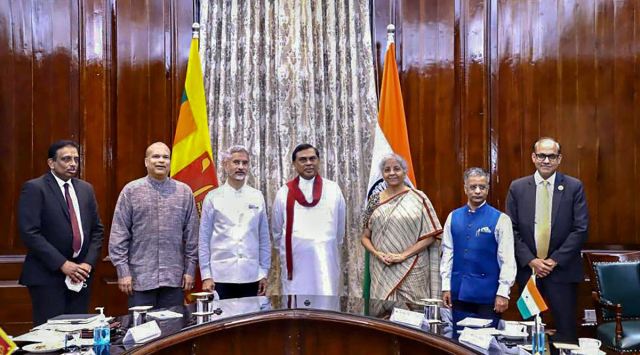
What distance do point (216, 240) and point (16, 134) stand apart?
6.17ft

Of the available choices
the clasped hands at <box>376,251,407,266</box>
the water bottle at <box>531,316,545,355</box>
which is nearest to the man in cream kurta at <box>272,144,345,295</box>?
the clasped hands at <box>376,251,407,266</box>

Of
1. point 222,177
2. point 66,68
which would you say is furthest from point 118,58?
point 222,177

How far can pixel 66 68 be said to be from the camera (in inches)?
170

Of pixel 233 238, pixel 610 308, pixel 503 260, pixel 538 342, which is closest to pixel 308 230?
pixel 233 238

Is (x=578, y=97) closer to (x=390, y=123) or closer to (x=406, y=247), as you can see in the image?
(x=390, y=123)

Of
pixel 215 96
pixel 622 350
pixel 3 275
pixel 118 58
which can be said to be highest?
pixel 118 58

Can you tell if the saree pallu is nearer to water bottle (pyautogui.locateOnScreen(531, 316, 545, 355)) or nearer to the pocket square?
the pocket square

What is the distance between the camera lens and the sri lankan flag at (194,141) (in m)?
4.12

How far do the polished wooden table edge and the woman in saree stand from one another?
3.82ft

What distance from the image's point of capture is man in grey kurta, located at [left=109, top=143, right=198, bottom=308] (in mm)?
3340

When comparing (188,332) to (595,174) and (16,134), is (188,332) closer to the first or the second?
(16,134)

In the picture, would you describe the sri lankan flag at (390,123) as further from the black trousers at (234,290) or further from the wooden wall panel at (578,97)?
the black trousers at (234,290)

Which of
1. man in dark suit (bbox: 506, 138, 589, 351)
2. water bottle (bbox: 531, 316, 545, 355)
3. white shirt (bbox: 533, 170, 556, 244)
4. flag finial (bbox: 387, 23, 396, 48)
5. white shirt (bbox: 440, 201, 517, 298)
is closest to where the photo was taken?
water bottle (bbox: 531, 316, 545, 355)

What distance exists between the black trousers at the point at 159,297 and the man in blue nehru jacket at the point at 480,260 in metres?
1.53
